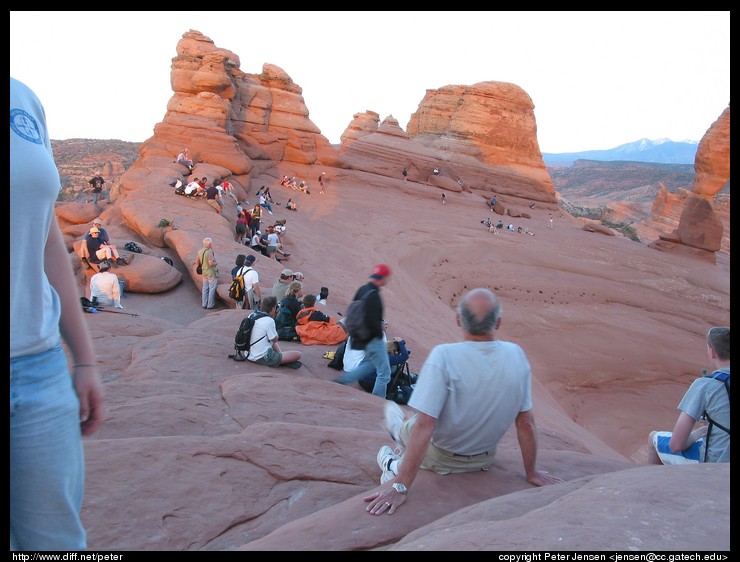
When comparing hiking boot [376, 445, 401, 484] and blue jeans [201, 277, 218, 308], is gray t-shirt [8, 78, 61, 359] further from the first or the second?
blue jeans [201, 277, 218, 308]

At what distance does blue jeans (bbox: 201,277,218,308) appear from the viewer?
9.91 metres

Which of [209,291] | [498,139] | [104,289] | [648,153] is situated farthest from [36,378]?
[648,153]

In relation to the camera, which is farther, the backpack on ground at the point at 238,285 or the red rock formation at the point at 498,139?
the red rock formation at the point at 498,139

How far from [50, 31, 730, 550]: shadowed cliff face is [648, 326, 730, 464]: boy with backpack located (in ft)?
1.19

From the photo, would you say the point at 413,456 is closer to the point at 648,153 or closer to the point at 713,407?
the point at 713,407

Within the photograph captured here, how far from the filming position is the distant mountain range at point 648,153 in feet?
471

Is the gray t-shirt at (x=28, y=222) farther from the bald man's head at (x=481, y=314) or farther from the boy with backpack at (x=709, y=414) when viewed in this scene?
the boy with backpack at (x=709, y=414)

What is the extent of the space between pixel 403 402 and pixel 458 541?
13.6 ft

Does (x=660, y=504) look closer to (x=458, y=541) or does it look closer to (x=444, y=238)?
(x=458, y=541)

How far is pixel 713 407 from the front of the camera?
3357 mm

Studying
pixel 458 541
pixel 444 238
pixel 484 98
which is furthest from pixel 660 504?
pixel 484 98

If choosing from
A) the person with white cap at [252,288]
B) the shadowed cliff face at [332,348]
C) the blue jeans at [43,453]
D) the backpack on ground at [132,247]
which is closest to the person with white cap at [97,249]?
the shadowed cliff face at [332,348]

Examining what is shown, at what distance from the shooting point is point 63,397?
5.23 feet

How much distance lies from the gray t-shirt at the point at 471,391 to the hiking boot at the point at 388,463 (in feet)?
1.11
